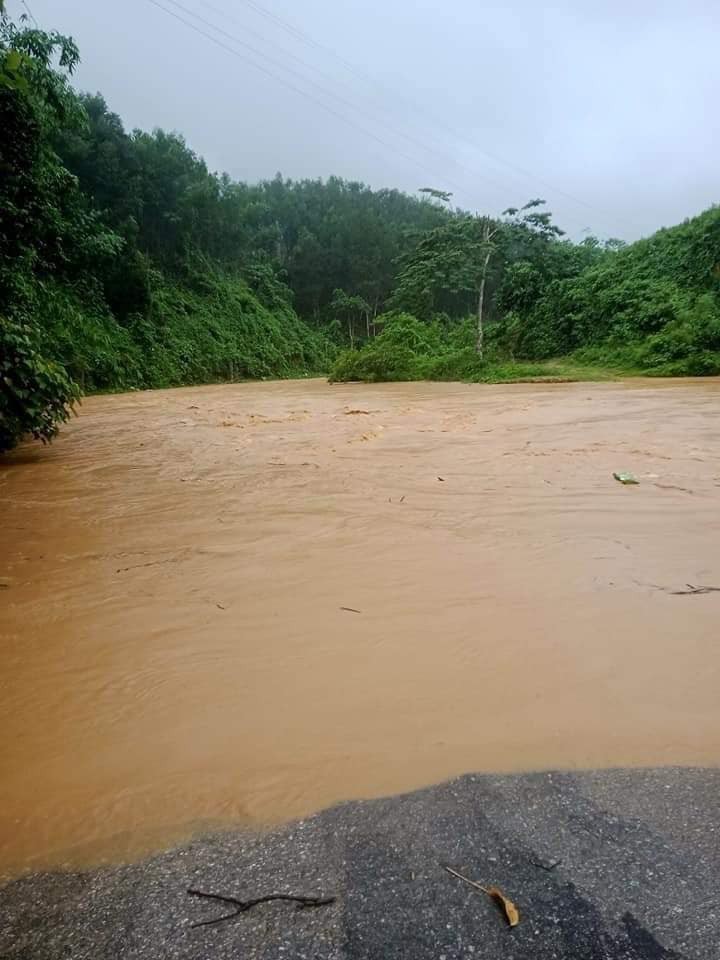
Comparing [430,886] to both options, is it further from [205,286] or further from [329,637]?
[205,286]

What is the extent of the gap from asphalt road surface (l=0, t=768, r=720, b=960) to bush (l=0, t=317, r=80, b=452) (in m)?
6.08

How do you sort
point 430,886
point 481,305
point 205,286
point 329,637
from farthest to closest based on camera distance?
point 205,286 → point 481,305 → point 329,637 → point 430,886

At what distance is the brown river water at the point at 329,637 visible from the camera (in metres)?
1.84

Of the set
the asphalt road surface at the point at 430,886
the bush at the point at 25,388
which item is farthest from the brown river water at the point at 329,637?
the bush at the point at 25,388

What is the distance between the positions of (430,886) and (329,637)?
1388 mm

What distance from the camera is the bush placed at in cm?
652

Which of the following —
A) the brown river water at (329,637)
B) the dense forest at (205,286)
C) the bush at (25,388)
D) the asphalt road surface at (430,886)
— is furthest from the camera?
the dense forest at (205,286)

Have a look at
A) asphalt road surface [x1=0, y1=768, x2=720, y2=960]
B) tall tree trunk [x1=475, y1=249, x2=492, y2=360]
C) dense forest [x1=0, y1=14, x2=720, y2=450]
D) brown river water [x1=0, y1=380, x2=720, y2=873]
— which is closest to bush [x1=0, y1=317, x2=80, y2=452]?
dense forest [x1=0, y1=14, x2=720, y2=450]

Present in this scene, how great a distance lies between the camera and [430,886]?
1.36 m

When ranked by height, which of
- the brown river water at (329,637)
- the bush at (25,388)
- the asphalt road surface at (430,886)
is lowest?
the brown river water at (329,637)

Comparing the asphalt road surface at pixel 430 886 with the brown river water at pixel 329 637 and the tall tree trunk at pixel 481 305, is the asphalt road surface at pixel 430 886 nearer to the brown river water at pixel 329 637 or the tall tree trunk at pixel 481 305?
the brown river water at pixel 329 637

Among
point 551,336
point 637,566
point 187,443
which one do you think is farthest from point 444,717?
point 551,336

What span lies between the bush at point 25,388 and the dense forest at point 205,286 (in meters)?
0.02

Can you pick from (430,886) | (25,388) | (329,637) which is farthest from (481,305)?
(430,886)
